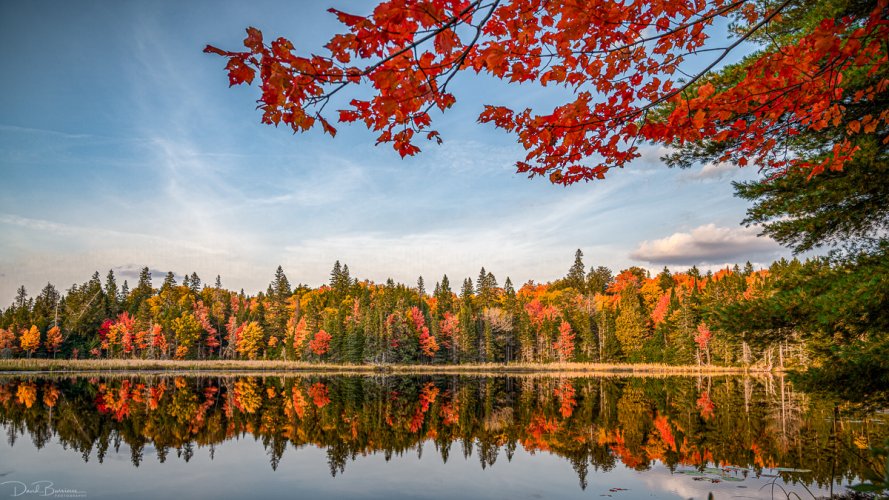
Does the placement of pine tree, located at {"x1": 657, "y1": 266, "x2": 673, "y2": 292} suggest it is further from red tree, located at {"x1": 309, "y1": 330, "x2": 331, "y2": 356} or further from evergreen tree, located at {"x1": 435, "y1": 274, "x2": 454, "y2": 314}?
red tree, located at {"x1": 309, "y1": 330, "x2": 331, "y2": 356}

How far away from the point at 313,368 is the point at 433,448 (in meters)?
45.1

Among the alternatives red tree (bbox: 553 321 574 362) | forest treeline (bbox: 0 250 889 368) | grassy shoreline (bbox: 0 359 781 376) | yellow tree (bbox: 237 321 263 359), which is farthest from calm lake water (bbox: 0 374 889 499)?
yellow tree (bbox: 237 321 263 359)

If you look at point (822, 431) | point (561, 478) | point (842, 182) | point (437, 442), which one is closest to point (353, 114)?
point (842, 182)

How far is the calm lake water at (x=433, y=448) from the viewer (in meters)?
10.4

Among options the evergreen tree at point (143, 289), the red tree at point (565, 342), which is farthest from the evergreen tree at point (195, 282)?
the red tree at point (565, 342)

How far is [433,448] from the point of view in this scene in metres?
14.2

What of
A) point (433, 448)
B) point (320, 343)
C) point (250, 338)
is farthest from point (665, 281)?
point (433, 448)

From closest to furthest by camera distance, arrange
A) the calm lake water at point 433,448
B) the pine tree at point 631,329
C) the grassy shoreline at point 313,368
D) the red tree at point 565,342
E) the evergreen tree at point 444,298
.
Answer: the calm lake water at point 433,448 → the grassy shoreline at point 313,368 → the pine tree at point 631,329 → the red tree at point 565,342 → the evergreen tree at point 444,298

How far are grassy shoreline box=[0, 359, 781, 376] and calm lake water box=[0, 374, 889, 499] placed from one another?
27.6m

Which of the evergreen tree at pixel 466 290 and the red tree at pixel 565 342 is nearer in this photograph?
the red tree at pixel 565 342

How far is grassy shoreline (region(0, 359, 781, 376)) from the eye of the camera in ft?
152

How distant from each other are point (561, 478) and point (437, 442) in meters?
4.64

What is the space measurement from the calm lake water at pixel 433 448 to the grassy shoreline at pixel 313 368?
90.5 feet
